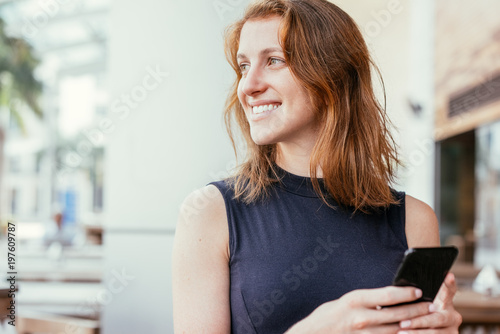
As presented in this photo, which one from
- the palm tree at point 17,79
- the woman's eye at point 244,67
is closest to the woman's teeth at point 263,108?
the woman's eye at point 244,67

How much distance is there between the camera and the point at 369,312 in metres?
1.03

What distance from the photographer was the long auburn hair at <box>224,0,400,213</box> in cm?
129

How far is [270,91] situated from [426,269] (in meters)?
0.52

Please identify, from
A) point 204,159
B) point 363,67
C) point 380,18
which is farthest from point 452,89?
point 363,67

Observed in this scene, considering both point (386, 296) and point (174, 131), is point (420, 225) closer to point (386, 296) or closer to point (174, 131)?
point (386, 296)

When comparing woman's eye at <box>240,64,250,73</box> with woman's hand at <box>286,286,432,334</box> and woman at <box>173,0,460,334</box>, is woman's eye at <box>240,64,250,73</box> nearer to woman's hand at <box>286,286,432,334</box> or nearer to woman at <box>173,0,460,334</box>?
woman at <box>173,0,460,334</box>

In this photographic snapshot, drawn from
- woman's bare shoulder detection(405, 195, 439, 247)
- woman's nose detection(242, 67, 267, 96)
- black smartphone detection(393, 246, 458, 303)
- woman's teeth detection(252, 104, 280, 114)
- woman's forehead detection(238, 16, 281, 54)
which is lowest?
black smartphone detection(393, 246, 458, 303)

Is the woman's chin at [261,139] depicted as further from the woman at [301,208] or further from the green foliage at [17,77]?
the green foliage at [17,77]

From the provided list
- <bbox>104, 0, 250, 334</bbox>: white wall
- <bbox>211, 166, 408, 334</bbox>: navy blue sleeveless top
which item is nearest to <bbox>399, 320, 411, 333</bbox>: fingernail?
<bbox>211, 166, 408, 334</bbox>: navy blue sleeveless top

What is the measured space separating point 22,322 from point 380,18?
2246mm

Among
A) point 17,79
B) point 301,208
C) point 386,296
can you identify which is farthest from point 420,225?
point 17,79

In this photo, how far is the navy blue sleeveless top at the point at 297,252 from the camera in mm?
1199

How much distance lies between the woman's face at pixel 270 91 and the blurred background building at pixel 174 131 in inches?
9.3

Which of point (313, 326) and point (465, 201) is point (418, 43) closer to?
point (465, 201)
